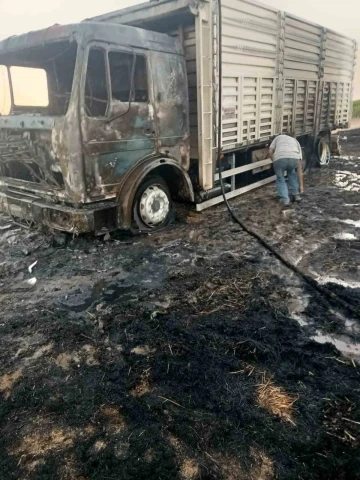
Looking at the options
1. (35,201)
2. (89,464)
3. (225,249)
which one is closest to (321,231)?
(225,249)

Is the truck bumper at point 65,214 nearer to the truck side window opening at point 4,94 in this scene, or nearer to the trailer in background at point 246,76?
the truck side window opening at point 4,94

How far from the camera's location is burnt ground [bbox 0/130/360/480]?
1969 mm

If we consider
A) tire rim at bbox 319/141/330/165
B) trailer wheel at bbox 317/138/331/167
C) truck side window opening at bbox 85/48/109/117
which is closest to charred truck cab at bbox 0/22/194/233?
truck side window opening at bbox 85/48/109/117

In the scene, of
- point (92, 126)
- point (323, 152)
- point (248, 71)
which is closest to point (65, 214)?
point (92, 126)

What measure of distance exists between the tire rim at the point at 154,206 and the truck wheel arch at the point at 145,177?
21 centimetres

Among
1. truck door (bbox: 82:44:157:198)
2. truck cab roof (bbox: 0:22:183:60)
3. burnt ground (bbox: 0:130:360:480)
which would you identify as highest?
truck cab roof (bbox: 0:22:183:60)

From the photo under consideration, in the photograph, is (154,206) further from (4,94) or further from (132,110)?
(4,94)

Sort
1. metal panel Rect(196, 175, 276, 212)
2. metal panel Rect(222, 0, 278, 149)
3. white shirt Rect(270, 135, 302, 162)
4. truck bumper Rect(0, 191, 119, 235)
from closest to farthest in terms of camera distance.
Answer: truck bumper Rect(0, 191, 119, 235), metal panel Rect(222, 0, 278, 149), metal panel Rect(196, 175, 276, 212), white shirt Rect(270, 135, 302, 162)

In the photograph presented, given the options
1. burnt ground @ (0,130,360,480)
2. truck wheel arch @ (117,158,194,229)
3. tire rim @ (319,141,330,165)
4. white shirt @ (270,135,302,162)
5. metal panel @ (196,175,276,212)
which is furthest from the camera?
tire rim @ (319,141,330,165)

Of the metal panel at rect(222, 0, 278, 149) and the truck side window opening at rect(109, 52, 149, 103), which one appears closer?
the truck side window opening at rect(109, 52, 149, 103)

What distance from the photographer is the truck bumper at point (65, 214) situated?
437 centimetres

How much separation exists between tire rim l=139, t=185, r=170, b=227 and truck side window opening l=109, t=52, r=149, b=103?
1.25 meters

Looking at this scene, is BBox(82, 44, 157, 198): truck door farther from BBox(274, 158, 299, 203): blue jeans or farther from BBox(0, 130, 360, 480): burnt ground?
BBox(274, 158, 299, 203): blue jeans

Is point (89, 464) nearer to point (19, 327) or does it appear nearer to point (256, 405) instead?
point (256, 405)
